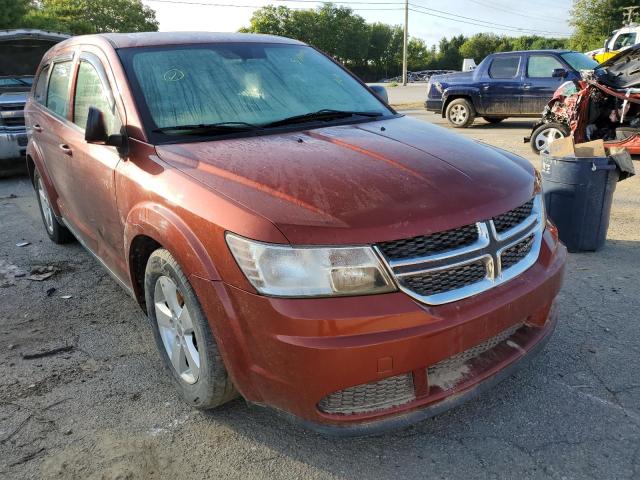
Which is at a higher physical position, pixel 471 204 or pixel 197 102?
pixel 197 102

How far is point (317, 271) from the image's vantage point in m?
1.93

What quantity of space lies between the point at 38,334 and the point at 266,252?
2.30 m

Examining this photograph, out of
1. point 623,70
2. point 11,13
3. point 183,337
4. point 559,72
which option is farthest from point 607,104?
point 11,13

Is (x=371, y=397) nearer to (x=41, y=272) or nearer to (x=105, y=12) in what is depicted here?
(x=41, y=272)

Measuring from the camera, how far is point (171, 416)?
2.59 meters

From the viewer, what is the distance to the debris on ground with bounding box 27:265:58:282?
172 inches

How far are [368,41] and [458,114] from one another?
86.7m

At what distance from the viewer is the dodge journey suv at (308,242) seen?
193cm

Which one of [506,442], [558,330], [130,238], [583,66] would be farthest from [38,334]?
[583,66]

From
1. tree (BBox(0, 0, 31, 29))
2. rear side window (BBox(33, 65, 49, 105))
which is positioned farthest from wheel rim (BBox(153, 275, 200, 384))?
tree (BBox(0, 0, 31, 29))

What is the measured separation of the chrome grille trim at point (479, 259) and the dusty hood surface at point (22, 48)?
879 centimetres

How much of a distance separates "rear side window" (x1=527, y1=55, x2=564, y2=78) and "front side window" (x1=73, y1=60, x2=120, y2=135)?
10.9 metres

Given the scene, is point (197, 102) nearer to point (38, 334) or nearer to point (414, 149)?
point (414, 149)

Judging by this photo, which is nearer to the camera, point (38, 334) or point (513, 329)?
point (513, 329)
